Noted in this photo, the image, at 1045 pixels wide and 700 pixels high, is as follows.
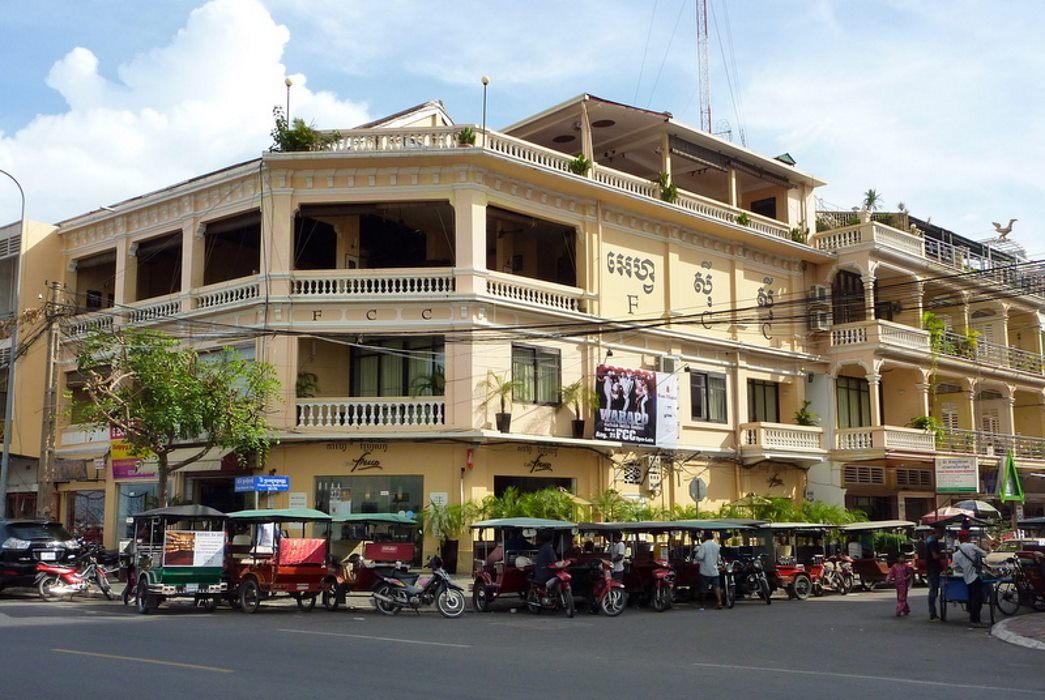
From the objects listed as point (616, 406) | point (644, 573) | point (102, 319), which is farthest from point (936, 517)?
point (102, 319)

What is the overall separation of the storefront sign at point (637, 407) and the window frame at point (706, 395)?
1374mm

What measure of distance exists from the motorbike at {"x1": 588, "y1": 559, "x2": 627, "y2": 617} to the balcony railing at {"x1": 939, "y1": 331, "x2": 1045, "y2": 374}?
23789 mm

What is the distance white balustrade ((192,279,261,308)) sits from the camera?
28234 millimetres

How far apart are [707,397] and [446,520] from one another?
10.9 meters

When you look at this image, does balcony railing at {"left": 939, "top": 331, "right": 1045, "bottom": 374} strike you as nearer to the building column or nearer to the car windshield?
the building column

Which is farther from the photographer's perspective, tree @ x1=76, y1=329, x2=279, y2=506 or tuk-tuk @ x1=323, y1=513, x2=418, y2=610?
tree @ x1=76, y1=329, x2=279, y2=506

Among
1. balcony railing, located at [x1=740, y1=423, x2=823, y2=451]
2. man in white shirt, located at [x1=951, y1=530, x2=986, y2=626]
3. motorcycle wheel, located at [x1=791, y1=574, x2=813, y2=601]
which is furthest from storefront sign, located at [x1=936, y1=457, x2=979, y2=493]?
man in white shirt, located at [x1=951, y1=530, x2=986, y2=626]

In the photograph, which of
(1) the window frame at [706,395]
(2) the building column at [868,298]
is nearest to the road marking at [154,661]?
(1) the window frame at [706,395]

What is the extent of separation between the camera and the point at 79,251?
34.1 meters

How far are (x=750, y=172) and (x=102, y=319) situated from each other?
22.0 m

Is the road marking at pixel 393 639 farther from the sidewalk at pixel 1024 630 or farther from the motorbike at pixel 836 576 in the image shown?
the motorbike at pixel 836 576

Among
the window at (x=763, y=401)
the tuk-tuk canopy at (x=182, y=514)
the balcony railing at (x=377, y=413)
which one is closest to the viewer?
the tuk-tuk canopy at (x=182, y=514)

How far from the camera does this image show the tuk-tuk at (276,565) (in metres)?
20.3

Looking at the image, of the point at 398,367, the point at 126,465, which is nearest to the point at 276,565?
the point at 398,367
